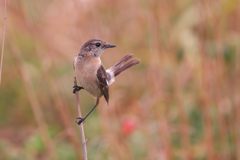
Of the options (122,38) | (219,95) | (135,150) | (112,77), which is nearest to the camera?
(112,77)

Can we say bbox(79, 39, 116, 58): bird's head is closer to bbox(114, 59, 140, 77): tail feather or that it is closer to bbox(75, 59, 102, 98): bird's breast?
bbox(75, 59, 102, 98): bird's breast

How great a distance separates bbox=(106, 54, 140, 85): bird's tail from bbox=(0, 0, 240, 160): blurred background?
0.59 ft

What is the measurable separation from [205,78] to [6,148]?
187 centimetres

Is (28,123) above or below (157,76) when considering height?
below

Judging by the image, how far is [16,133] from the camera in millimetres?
3168

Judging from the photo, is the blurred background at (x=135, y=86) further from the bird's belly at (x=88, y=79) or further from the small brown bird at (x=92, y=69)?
the bird's belly at (x=88, y=79)

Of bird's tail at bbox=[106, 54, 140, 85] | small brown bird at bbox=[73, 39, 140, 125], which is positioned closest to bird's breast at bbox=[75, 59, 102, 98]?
small brown bird at bbox=[73, 39, 140, 125]

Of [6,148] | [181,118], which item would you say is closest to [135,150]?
[181,118]

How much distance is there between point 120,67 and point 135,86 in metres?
0.93

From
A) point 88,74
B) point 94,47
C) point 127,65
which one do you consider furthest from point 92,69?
point 127,65

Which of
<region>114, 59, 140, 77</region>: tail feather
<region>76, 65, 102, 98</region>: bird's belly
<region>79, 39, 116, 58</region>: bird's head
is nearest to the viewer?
<region>76, 65, 102, 98</region>: bird's belly

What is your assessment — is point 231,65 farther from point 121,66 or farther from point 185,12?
point 121,66

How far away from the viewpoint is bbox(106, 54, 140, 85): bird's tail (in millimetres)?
2305

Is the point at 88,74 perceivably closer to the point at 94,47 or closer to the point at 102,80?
the point at 102,80
